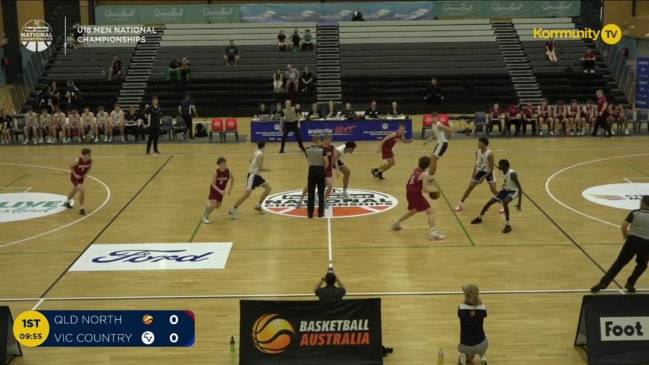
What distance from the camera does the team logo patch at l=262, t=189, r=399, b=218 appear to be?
18.6 meters

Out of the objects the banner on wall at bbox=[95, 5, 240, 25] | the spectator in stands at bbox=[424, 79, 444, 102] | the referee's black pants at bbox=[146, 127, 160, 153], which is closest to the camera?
the referee's black pants at bbox=[146, 127, 160, 153]

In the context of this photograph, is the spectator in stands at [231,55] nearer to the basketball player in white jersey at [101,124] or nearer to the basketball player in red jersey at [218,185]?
the basketball player in white jersey at [101,124]

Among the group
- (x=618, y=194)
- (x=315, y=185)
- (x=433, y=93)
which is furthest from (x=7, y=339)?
(x=433, y=93)

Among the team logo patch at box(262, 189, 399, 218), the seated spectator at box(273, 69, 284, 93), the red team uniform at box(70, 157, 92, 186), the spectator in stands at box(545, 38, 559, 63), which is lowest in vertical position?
the team logo patch at box(262, 189, 399, 218)

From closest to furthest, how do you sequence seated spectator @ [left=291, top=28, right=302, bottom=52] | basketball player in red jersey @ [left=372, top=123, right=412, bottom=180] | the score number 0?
the score number 0 → basketball player in red jersey @ [left=372, top=123, right=412, bottom=180] → seated spectator @ [left=291, top=28, right=302, bottom=52]

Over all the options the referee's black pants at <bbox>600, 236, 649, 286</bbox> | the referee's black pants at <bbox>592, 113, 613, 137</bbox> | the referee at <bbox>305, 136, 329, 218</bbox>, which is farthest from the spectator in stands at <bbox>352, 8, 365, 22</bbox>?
the referee's black pants at <bbox>600, 236, 649, 286</bbox>

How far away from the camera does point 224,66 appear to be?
1606 inches

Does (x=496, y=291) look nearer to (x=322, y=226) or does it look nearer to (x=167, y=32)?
(x=322, y=226)

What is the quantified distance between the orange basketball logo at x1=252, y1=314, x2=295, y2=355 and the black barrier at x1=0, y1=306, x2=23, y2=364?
3202 millimetres

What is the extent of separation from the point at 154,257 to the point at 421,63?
91.0 feet

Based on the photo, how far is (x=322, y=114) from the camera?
30.3 m

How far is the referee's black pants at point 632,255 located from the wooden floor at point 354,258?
0.51 m

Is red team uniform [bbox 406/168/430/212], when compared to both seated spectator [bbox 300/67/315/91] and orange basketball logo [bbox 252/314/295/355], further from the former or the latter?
seated spectator [bbox 300/67/315/91]

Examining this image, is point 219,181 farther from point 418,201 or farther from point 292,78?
point 292,78
